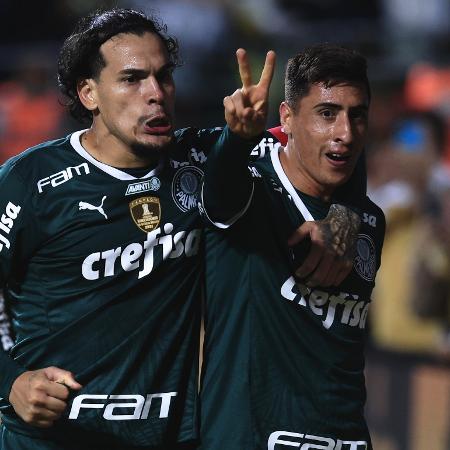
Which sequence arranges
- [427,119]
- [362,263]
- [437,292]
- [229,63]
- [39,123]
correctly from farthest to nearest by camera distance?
[39,123]
[229,63]
[427,119]
[437,292]
[362,263]

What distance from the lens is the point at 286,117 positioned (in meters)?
4.63

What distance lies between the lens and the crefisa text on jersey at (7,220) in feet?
14.1

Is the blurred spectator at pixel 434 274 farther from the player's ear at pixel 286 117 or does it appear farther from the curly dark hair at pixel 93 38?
the curly dark hair at pixel 93 38

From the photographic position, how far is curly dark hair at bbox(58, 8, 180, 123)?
4457mm

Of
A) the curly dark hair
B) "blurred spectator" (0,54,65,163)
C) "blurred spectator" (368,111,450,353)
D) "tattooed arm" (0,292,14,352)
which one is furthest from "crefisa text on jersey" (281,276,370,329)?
"blurred spectator" (0,54,65,163)

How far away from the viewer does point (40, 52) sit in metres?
11.3

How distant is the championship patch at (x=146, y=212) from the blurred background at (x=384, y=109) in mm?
1539

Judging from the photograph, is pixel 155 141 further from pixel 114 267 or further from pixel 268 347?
pixel 268 347

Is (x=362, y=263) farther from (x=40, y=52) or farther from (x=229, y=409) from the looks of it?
(x=40, y=52)

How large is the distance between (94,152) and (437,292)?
3.97 meters

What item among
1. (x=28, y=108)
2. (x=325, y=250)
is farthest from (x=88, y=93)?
(x=28, y=108)

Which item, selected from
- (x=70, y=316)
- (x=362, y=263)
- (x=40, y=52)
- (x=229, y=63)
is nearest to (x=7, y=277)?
(x=70, y=316)

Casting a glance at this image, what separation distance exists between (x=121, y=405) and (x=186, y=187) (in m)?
0.88

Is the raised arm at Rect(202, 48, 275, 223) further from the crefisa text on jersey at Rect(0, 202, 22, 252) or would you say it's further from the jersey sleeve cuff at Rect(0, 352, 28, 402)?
the jersey sleeve cuff at Rect(0, 352, 28, 402)
